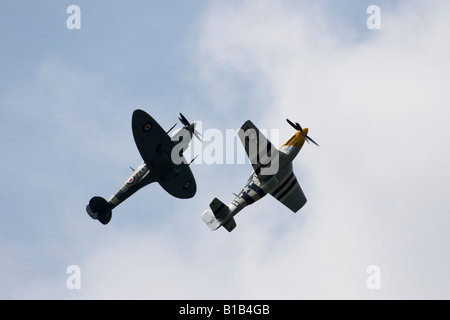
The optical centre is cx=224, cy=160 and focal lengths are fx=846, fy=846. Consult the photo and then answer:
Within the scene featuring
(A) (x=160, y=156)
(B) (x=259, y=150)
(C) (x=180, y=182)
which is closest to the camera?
(B) (x=259, y=150)

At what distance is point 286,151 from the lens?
5416 cm

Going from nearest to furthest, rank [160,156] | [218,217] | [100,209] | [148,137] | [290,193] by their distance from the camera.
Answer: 1. [148,137]
2. [218,217]
3. [160,156]
4. [100,209]
5. [290,193]

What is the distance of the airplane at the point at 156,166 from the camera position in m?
54.2

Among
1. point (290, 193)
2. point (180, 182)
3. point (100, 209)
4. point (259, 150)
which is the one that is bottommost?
point (100, 209)

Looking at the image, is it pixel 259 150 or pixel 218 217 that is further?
pixel 218 217

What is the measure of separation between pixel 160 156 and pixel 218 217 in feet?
18.0

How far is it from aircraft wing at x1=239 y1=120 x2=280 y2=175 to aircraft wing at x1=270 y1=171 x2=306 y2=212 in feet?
5.45

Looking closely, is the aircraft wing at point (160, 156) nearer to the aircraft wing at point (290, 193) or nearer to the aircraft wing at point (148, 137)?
the aircraft wing at point (148, 137)

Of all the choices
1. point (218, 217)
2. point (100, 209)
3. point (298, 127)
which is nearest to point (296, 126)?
point (298, 127)

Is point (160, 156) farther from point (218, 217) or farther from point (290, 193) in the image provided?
point (290, 193)

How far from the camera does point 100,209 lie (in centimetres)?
5653
